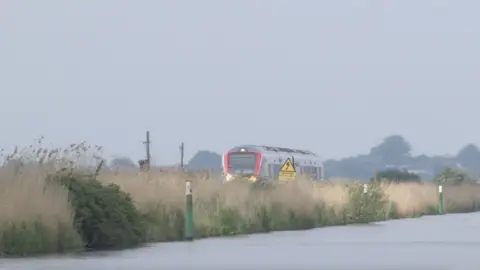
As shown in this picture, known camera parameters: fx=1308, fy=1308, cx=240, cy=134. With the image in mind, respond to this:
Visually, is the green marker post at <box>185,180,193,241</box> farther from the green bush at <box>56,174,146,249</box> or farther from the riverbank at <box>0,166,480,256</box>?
the green bush at <box>56,174,146,249</box>

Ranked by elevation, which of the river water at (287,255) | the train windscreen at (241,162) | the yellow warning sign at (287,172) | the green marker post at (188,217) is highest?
the train windscreen at (241,162)

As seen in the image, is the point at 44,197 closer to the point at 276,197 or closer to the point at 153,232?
the point at 153,232

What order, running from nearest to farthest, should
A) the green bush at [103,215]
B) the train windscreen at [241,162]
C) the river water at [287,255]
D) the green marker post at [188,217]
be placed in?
the river water at [287,255] → the green bush at [103,215] → the green marker post at [188,217] → the train windscreen at [241,162]

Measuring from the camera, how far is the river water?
53.2 ft

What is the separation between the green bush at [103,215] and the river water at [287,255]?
0.63 meters

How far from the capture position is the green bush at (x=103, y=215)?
21797 mm

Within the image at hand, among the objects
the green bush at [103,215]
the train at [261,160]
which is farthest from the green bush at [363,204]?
the green bush at [103,215]

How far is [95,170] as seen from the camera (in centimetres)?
2462

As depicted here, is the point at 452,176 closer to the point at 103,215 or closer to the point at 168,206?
the point at 168,206

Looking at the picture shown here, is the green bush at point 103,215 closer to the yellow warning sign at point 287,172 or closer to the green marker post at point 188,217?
the green marker post at point 188,217

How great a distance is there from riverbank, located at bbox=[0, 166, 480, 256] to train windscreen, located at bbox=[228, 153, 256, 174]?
1729 cm

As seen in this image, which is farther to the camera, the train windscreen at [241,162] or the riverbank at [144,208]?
the train windscreen at [241,162]

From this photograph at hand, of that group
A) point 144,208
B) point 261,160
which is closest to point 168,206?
point 144,208

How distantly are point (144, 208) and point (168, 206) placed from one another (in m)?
1.02
